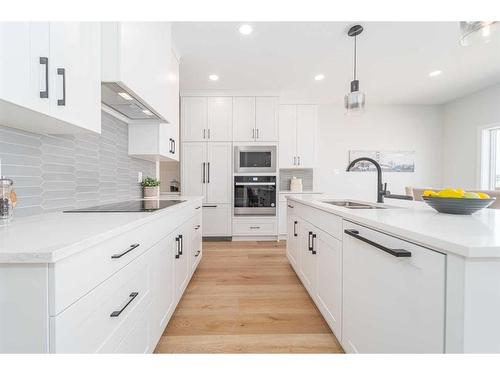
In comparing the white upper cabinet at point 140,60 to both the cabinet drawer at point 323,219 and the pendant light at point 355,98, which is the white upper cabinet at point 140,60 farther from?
the pendant light at point 355,98

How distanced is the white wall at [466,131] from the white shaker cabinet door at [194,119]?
5.04m

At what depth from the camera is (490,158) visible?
4527 mm

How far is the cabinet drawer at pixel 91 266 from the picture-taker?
606 millimetres

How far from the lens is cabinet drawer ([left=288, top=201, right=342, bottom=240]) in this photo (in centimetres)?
145

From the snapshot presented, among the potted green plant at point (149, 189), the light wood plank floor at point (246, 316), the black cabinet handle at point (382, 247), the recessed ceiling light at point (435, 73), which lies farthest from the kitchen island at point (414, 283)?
the recessed ceiling light at point (435, 73)

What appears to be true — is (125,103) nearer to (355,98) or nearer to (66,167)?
(66,167)

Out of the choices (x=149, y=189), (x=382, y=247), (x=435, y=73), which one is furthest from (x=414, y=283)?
(x=435, y=73)

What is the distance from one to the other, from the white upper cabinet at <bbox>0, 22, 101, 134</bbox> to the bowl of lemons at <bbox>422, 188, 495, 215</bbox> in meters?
1.75

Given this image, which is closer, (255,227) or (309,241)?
(309,241)

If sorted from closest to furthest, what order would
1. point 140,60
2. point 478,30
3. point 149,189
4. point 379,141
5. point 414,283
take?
point 414,283
point 478,30
point 140,60
point 149,189
point 379,141

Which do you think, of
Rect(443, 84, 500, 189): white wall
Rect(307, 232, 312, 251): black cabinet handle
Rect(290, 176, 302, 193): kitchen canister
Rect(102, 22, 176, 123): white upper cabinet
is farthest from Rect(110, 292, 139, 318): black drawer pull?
Rect(443, 84, 500, 189): white wall

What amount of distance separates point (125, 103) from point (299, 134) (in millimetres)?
3555
